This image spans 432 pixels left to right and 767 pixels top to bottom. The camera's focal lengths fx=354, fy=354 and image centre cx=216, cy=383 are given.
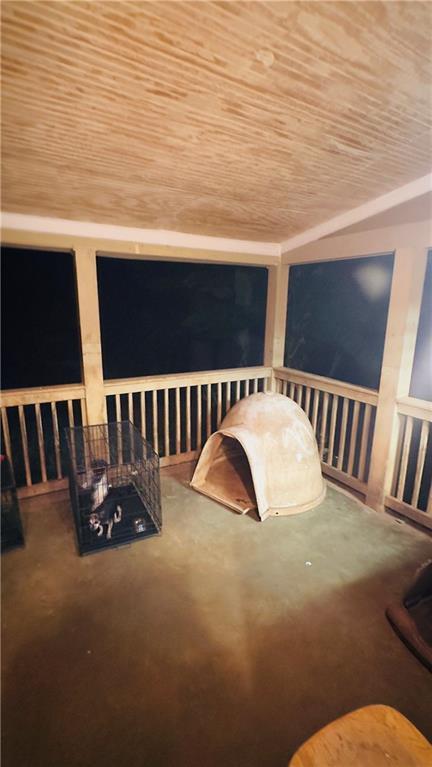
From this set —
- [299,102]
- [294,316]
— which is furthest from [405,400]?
[299,102]

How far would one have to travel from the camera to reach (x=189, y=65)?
1.37 m

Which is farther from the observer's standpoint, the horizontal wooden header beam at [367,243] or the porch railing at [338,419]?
the porch railing at [338,419]

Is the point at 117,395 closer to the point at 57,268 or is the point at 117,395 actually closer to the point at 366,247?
the point at 57,268

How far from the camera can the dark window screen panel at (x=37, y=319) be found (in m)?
3.94

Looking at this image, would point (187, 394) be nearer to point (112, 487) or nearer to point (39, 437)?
point (112, 487)

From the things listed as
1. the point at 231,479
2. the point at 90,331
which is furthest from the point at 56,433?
the point at 231,479

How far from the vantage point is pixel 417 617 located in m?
1.76

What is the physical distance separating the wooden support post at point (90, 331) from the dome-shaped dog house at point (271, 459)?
990 millimetres

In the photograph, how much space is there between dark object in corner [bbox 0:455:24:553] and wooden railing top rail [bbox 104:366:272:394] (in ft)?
3.21

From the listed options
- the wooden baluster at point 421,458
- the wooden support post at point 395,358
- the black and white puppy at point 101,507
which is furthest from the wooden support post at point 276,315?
the black and white puppy at point 101,507

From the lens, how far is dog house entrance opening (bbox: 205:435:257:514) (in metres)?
2.81

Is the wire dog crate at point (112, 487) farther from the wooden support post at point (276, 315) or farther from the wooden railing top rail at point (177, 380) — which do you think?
the wooden support post at point (276, 315)

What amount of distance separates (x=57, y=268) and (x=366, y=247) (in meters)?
3.31

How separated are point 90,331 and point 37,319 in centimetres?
171
